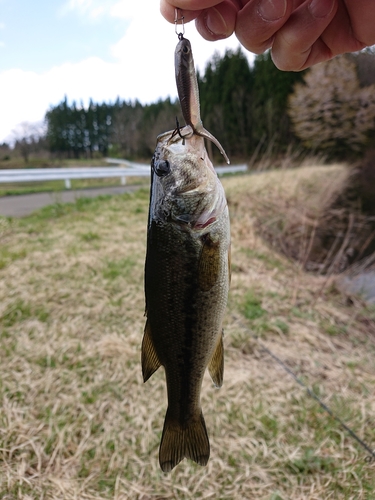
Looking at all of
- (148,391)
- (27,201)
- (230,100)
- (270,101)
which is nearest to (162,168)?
(148,391)

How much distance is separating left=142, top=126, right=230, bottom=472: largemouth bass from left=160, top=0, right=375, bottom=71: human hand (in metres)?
0.65

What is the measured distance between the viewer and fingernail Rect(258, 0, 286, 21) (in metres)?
1.48

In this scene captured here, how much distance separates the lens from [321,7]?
5.29 ft

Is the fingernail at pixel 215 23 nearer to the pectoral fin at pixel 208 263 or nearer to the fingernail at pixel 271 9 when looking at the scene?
the fingernail at pixel 271 9

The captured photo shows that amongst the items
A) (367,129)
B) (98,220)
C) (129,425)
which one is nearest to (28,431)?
(129,425)

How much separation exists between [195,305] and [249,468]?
1.76 m

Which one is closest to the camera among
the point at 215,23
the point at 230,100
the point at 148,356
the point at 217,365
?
the point at 148,356

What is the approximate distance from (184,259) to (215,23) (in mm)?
1145

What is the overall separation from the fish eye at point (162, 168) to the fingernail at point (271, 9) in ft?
2.81

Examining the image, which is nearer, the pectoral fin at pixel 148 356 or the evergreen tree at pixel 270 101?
the pectoral fin at pixel 148 356

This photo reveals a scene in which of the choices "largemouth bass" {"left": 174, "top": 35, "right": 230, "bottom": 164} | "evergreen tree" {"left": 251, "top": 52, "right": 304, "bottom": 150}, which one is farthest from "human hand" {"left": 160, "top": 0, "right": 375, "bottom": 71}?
"evergreen tree" {"left": 251, "top": 52, "right": 304, "bottom": 150}

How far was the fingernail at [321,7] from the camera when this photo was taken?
161 centimetres

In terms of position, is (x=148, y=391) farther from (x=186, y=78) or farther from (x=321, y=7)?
(x=321, y=7)

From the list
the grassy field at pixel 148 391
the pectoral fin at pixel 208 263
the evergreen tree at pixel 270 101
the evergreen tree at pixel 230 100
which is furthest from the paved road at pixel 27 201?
the evergreen tree at pixel 230 100
